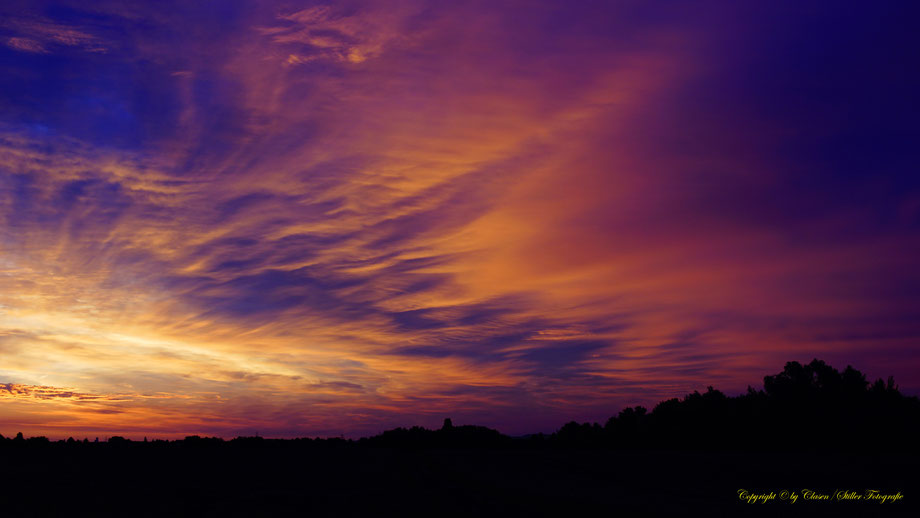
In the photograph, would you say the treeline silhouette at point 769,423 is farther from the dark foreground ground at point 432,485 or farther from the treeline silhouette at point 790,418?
the dark foreground ground at point 432,485

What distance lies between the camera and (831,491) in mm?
34312

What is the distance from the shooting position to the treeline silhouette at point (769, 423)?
7825 centimetres

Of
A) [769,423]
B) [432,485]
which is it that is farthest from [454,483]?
[769,423]

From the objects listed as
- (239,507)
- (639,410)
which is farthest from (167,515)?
(639,410)

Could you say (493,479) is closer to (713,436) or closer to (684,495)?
(684,495)

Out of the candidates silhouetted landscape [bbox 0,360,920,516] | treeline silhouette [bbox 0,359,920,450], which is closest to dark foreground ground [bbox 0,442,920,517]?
silhouetted landscape [bbox 0,360,920,516]

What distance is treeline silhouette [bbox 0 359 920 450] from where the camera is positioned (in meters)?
78.2

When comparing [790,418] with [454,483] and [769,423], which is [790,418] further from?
[454,483]

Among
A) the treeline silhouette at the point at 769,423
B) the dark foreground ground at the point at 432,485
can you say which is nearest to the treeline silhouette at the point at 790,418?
the treeline silhouette at the point at 769,423

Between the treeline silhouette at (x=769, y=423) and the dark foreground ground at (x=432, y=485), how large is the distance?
90.9 feet

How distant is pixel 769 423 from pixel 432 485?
218ft

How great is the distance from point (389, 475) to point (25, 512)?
790 inches

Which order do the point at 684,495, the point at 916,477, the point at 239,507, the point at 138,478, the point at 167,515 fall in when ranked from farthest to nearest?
the point at 916,477, the point at 138,478, the point at 684,495, the point at 239,507, the point at 167,515

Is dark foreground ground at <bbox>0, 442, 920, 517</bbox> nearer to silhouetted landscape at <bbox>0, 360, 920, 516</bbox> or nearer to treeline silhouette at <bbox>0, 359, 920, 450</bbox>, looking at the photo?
silhouetted landscape at <bbox>0, 360, 920, 516</bbox>
